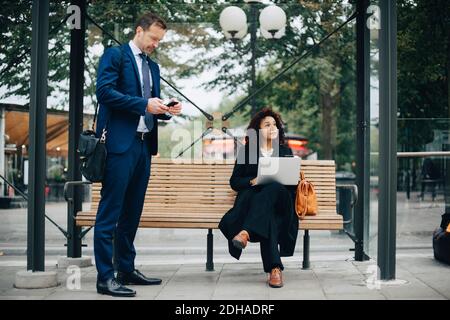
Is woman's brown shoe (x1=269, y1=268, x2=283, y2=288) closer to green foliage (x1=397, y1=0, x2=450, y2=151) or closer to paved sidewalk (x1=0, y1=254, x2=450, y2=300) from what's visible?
paved sidewalk (x1=0, y1=254, x2=450, y2=300)

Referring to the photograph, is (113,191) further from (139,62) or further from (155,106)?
(139,62)

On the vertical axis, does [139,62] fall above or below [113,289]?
above

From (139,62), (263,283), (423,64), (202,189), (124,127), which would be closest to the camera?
(124,127)

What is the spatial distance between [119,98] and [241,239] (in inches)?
55.4

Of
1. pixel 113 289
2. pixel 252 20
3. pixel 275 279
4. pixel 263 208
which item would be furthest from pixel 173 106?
pixel 252 20

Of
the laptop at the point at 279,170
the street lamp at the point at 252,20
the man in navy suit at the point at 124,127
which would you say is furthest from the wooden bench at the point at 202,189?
the street lamp at the point at 252,20

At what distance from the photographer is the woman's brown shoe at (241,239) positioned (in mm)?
5119

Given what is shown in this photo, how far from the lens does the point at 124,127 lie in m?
4.86

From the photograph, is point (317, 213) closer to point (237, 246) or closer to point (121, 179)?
point (237, 246)

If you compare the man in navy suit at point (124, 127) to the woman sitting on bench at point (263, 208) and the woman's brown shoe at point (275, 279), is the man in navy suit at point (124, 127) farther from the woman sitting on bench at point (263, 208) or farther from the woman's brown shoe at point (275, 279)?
the woman's brown shoe at point (275, 279)

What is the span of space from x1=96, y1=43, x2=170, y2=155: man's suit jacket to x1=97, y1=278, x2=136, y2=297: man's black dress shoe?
0.94m

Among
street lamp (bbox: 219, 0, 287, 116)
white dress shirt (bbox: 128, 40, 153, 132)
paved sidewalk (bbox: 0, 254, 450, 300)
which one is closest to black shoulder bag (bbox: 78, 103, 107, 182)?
white dress shirt (bbox: 128, 40, 153, 132)

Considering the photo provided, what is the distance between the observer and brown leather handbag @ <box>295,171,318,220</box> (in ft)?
18.0
